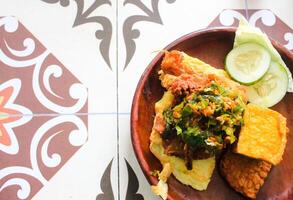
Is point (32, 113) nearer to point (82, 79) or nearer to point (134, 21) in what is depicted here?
point (82, 79)

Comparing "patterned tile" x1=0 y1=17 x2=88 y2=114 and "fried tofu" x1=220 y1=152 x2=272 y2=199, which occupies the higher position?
"patterned tile" x1=0 y1=17 x2=88 y2=114

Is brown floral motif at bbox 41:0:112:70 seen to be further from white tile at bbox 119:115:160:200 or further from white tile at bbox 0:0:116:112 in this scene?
white tile at bbox 119:115:160:200

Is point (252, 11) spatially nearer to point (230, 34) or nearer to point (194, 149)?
point (230, 34)

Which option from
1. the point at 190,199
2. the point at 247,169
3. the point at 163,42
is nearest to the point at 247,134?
the point at 247,169

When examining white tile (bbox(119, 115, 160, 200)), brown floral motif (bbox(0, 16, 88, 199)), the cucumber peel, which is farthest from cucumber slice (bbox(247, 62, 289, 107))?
brown floral motif (bbox(0, 16, 88, 199))

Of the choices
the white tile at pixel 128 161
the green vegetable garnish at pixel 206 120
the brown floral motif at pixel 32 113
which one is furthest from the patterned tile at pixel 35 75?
the green vegetable garnish at pixel 206 120

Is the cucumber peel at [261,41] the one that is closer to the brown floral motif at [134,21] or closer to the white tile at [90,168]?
the brown floral motif at [134,21]
